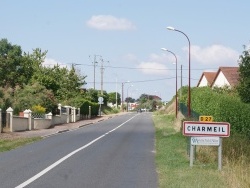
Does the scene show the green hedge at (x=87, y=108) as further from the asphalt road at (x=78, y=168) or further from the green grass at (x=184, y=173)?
the green grass at (x=184, y=173)

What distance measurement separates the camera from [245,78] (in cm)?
3838

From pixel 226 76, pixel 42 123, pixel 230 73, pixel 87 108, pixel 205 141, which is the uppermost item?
pixel 230 73

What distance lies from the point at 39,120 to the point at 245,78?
52.9ft

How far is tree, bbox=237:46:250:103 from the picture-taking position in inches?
1487

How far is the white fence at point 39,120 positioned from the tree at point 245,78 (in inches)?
613

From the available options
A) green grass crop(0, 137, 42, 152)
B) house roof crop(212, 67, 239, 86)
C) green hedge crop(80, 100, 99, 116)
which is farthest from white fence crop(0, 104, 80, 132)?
house roof crop(212, 67, 239, 86)

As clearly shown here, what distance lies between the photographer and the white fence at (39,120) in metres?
35.4

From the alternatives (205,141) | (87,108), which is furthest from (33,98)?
(205,141)

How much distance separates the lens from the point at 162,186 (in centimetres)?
1213

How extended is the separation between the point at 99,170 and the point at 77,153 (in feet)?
19.0

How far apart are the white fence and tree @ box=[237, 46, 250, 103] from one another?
51.1 ft

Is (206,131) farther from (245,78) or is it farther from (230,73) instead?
→ (230,73)

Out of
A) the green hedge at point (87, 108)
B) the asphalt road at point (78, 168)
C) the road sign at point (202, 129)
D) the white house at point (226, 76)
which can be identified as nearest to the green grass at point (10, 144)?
the asphalt road at point (78, 168)

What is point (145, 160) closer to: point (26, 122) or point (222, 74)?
point (26, 122)
